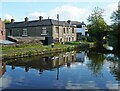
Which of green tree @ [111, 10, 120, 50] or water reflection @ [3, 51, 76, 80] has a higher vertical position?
green tree @ [111, 10, 120, 50]

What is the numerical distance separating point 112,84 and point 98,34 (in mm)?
56977

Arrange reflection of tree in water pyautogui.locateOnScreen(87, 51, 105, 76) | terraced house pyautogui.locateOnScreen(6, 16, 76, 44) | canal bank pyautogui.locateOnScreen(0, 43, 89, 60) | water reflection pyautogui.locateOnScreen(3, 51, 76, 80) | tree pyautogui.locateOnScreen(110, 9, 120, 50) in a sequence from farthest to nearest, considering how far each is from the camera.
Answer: terraced house pyautogui.locateOnScreen(6, 16, 76, 44)
tree pyautogui.locateOnScreen(110, 9, 120, 50)
canal bank pyautogui.locateOnScreen(0, 43, 89, 60)
water reflection pyautogui.locateOnScreen(3, 51, 76, 80)
reflection of tree in water pyautogui.locateOnScreen(87, 51, 105, 76)

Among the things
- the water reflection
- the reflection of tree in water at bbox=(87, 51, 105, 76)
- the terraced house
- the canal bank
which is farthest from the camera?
the terraced house

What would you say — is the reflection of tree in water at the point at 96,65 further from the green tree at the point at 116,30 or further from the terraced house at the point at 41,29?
the terraced house at the point at 41,29

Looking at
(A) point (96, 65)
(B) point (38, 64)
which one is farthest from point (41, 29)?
(A) point (96, 65)

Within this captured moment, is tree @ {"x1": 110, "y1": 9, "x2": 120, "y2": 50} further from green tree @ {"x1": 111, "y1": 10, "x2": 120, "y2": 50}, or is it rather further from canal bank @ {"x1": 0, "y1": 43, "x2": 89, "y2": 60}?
canal bank @ {"x1": 0, "y1": 43, "x2": 89, "y2": 60}

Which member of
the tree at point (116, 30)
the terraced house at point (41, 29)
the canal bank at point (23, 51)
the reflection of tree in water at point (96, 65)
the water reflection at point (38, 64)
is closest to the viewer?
the reflection of tree in water at point (96, 65)

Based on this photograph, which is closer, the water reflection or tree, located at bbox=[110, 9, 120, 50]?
the water reflection

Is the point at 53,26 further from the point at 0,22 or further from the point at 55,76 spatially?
the point at 55,76

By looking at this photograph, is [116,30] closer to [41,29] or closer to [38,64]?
[41,29]

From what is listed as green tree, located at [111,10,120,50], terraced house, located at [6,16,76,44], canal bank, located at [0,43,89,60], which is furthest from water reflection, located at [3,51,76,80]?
terraced house, located at [6,16,76,44]

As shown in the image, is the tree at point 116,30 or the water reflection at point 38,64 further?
the tree at point 116,30

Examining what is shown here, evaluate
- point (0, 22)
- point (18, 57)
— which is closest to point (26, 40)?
point (0, 22)

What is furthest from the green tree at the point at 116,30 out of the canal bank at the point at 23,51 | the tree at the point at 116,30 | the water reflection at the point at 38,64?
the water reflection at the point at 38,64
